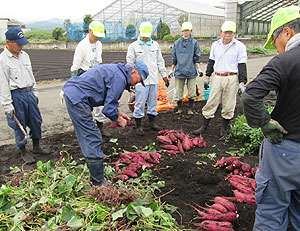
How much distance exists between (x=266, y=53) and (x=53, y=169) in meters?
22.0

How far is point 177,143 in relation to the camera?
4629mm

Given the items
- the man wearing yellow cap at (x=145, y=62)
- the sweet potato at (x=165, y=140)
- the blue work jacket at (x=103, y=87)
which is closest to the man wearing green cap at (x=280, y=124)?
the blue work jacket at (x=103, y=87)

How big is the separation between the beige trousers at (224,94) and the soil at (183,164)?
1.67 feet

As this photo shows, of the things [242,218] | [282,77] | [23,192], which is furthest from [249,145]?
[23,192]

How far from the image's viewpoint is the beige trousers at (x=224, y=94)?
4.95 m

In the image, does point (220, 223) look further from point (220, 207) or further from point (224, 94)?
point (224, 94)

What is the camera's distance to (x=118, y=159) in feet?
13.7

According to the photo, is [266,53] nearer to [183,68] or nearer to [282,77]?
[183,68]

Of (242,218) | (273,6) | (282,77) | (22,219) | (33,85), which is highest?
(273,6)

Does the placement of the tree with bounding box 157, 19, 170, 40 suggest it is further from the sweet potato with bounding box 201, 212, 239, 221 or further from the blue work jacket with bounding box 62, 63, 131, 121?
the sweet potato with bounding box 201, 212, 239, 221

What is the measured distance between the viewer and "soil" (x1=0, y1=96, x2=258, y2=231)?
9.66 feet

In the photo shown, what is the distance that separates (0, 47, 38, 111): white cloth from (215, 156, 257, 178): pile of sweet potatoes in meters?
3.22

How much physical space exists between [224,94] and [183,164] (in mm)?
1913

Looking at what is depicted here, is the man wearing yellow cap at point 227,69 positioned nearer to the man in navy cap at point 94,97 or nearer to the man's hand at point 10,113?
the man in navy cap at point 94,97
